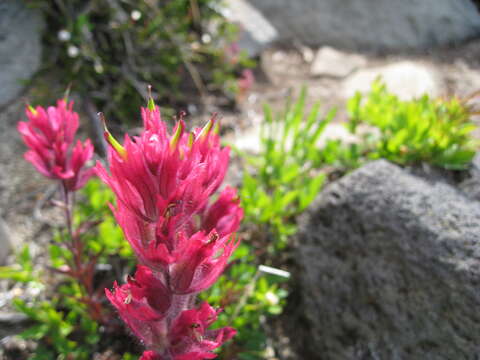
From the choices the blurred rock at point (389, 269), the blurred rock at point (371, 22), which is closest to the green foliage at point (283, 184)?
the blurred rock at point (389, 269)

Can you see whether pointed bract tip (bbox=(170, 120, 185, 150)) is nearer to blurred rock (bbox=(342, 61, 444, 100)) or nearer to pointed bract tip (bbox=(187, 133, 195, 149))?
pointed bract tip (bbox=(187, 133, 195, 149))

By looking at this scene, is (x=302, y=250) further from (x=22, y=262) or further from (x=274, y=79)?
(x=274, y=79)

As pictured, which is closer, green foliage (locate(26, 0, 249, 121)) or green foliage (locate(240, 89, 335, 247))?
green foliage (locate(240, 89, 335, 247))

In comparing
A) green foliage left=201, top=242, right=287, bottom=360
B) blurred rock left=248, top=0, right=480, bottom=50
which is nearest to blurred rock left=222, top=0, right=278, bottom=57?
blurred rock left=248, top=0, right=480, bottom=50

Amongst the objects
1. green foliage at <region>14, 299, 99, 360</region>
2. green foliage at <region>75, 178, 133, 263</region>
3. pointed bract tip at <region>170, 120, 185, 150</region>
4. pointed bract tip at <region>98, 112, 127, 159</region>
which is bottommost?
green foliage at <region>14, 299, 99, 360</region>

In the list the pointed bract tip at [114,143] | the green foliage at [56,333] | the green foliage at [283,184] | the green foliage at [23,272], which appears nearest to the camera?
the pointed bract tip at [114,143]

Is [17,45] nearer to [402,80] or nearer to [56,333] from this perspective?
[56,333]

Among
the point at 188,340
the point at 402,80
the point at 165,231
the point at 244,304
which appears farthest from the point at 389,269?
the point at 402,80

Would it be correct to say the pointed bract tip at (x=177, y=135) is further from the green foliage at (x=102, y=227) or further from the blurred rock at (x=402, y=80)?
the blurred rock at (x=402, y=80)
